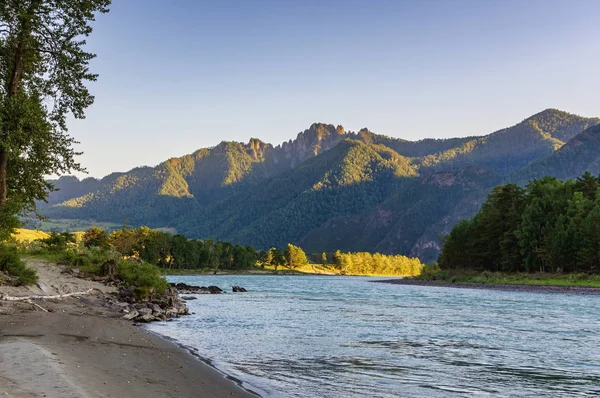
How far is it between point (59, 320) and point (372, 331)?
58.1 ft

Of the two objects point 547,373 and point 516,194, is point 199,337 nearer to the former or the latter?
point 547,373

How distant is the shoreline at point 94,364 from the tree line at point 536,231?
327 feet

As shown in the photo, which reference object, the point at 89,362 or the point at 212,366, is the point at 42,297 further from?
the point at 89,362

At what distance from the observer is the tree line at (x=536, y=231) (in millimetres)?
102750

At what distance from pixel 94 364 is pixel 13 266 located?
1877 cm

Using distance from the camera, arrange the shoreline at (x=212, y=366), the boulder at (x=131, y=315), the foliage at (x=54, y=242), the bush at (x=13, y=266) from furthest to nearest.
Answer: the foliage at (x=54, y=242), the boulder at (x=131, y=315), the bush at (x=13, y=266), the shoreline at (x=212, y=366)

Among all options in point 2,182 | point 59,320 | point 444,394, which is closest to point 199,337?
point 59,320

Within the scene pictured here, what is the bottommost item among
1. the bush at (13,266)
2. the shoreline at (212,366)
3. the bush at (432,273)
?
the bush at (432,273)

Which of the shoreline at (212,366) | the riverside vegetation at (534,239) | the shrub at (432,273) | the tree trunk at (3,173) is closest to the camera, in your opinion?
the shoreline at (212,366)

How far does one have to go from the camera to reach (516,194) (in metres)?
132

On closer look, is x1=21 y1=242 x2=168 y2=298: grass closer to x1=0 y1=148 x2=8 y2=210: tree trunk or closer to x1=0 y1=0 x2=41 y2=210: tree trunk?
x1=0 y1=148 x2=8 y2=210: tree trunk

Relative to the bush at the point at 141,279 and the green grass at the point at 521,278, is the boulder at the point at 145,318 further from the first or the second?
the green grass at the point at 521,278

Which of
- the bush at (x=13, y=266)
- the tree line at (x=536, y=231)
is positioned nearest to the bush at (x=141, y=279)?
the bush at (x=13, y=266)

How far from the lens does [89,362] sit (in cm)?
1461
